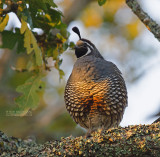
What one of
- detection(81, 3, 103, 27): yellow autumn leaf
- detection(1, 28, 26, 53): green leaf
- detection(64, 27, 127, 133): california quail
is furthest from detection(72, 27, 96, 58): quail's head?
detection(81, 3, 103, 27): yellow autumn leaf

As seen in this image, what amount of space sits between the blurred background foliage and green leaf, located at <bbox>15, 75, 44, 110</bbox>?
12 mm

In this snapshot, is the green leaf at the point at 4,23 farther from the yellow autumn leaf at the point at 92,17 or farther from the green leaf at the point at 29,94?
the yellow autumn leaf at the point at 92,17

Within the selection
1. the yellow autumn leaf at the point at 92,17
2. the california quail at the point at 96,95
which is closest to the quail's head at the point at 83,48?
the california quail at the point at 96,95

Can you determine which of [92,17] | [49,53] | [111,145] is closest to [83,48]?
[49,53]

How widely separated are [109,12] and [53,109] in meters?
4.01

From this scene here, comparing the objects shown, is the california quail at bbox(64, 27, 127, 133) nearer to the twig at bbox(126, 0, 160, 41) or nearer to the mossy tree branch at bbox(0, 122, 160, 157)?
the twig at bbox(126, 0, 160, 41)

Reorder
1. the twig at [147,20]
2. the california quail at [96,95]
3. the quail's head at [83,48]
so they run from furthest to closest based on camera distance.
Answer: the quail's head at [83,48] < the california quail at [96,95] < the twig at [147,20]

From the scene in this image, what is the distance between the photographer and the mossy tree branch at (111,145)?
2.61 m

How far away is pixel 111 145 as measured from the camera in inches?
106

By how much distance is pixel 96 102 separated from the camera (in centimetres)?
421

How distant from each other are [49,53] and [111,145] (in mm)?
2043

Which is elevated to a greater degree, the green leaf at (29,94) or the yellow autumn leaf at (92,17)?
the yellow autumn leaf at (92,17)

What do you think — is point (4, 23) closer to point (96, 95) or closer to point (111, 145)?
point (96, 95)

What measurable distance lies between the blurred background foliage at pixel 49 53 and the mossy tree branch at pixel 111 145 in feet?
2.70
